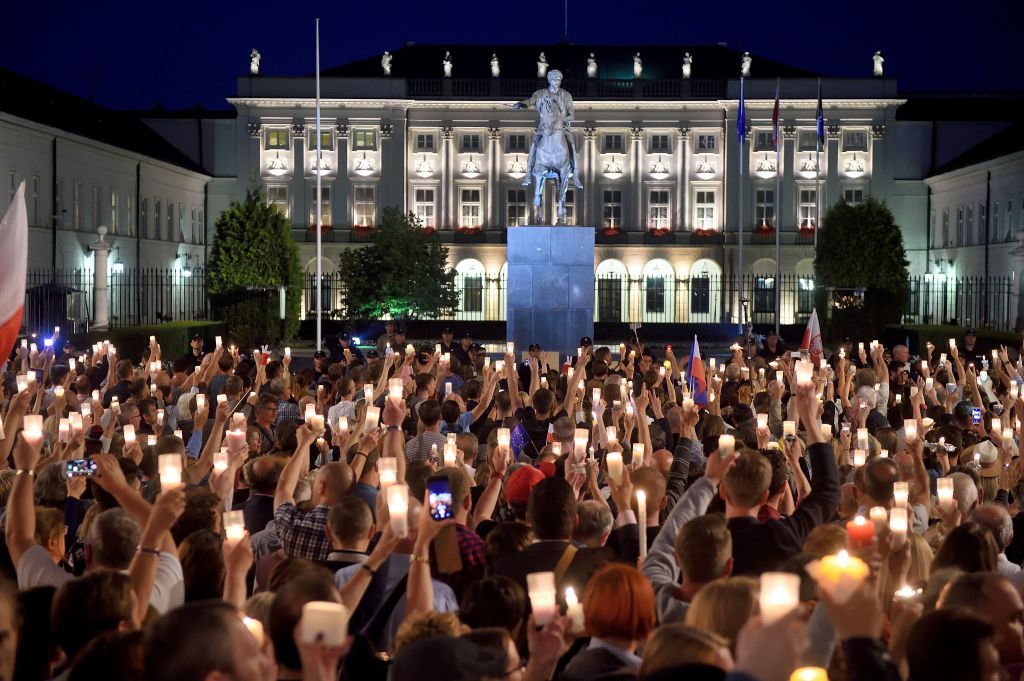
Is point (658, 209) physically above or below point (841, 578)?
above

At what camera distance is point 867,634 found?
3.94m

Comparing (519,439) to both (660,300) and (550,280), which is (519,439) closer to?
(550,280)

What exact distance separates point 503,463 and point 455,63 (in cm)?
7215

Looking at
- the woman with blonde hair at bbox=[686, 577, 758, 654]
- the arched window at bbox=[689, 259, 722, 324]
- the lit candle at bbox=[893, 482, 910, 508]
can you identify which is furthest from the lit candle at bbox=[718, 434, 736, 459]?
the arched window at bbox=[689, 259, 722, 324]

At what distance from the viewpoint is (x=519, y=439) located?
11.6 meters

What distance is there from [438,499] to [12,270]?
455 cm

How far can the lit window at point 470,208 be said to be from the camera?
244 feet

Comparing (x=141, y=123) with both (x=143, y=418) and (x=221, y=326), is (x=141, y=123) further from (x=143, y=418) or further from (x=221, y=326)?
(x=143, y=418)

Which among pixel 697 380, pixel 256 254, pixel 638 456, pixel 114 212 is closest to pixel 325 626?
pixel 638 456

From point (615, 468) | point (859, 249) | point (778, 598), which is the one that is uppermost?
point (859, 249)

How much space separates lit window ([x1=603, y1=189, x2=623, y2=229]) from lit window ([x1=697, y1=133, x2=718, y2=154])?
431 centimetres

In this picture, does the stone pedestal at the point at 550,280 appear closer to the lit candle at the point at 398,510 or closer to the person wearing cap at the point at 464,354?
the person wearing cap at the point at 464,354

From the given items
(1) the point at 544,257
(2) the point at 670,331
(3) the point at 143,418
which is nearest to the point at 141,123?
(2) the point at 670,331

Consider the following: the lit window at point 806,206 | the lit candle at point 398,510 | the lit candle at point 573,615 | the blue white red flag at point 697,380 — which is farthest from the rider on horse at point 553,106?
the lit window at point 806,206
